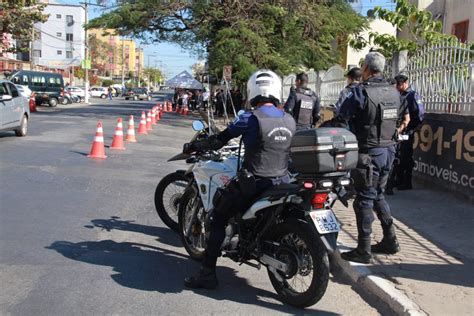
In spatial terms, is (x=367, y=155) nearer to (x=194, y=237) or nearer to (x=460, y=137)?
(x=194, y=237)

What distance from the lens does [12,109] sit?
48.7 ft

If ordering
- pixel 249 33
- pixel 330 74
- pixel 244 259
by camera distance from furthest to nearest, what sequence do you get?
1. pixel 249 33
2. pixel 330 74
3. pixel 244 259

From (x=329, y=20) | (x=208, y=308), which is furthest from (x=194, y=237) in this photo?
(x=329, y=20)

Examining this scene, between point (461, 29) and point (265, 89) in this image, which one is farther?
point (461, 29)

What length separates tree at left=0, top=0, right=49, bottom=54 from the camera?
96.7 ft

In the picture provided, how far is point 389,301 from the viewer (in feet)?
14.4

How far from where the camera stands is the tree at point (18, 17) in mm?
29484

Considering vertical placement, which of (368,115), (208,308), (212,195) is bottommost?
(208,308)

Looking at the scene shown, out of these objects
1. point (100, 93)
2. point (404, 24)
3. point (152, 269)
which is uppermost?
point (404, 24)

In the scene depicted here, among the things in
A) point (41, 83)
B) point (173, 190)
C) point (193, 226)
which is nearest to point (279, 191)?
point (193, 226)

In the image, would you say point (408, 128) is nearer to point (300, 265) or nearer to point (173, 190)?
point (173, 190)

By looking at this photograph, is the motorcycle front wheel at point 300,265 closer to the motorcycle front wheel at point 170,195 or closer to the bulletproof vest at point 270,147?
the bulletproof vest at point 270,147

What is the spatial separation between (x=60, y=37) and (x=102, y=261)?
99.8 meters

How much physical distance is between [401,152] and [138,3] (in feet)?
65.7
